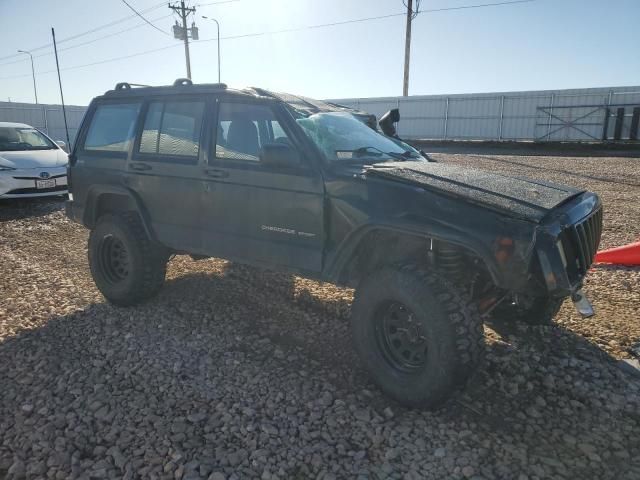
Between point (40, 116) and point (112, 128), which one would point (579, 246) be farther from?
point (40, 116)

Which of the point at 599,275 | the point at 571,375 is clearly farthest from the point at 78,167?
the point at 599,275

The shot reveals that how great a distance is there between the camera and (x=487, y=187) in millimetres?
3025

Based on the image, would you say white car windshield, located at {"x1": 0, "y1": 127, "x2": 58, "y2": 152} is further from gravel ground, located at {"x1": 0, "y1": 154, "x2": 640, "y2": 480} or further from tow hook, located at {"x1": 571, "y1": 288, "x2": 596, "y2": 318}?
tow hook, located at {"x1": 571, "y1": 288, "x2": 596, "y2": 318}

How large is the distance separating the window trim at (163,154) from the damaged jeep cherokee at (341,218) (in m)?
0.01

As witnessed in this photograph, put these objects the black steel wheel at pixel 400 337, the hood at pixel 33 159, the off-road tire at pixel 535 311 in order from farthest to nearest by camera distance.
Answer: the hood at pixel 33 159
the off-road tire at pixel 535 311
the black steel wheel at pixel 400 337

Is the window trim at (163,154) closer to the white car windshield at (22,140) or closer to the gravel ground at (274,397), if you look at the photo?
the gravel ground at (274,397)

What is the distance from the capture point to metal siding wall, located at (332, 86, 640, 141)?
23969mm

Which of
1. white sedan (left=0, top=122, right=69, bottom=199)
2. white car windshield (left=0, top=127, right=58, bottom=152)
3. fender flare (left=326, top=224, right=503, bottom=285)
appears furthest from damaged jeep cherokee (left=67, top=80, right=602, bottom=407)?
white car windshield (left=0, top=127, right=58, bottom=152)

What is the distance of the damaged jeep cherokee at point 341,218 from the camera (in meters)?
2.76

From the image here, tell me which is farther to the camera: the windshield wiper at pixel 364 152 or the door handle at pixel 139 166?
the door handle at pixel 139 166

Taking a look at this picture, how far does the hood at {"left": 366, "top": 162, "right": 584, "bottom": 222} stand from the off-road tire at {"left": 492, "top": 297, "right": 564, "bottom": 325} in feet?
2.58

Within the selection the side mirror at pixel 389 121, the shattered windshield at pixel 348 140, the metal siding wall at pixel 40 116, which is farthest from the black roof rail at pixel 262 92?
the metal siding wall at pixel 40 116

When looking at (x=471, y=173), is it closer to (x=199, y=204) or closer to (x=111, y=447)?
(x=199, y=204)

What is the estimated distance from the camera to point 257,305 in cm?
467
